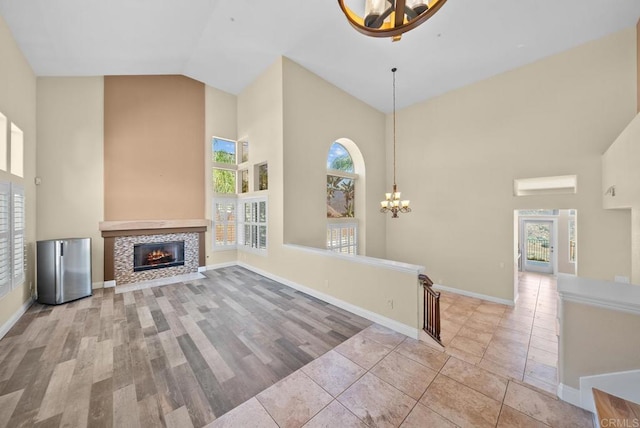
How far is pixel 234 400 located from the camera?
208cm

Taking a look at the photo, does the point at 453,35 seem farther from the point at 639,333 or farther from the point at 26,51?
the point at 26,51

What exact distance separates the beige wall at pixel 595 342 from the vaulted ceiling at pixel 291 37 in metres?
4.42

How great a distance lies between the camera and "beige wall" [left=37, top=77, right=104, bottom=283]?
4.54 metres

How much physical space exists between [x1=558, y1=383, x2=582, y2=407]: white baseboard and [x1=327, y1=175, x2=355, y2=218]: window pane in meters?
5.08

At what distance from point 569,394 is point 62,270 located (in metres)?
7.44

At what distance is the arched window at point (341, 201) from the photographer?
6512 mm

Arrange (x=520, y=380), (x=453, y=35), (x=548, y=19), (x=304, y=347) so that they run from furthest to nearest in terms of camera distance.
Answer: (x=453, y=35)
(x=548, y=19)
(x=304, y=347)
(x=520, y=380)

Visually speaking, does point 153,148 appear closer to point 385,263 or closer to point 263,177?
point 263,177

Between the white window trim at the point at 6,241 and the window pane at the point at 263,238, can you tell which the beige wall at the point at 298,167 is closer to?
the window pane at the point at 263,238

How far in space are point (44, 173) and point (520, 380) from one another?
838 centimetres

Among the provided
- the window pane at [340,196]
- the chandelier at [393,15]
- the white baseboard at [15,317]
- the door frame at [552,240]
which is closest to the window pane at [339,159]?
the window pane at [340,196]

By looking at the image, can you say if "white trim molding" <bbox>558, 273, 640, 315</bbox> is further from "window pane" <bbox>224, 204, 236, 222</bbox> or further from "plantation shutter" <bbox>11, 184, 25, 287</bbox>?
"plantation shutter" <bbox>11, 184, 25, 287</bbox>

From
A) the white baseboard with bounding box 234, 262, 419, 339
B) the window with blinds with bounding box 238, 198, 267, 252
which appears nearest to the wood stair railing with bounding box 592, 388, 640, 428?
the white baseboard with bounding box 234, 262, 419, 339

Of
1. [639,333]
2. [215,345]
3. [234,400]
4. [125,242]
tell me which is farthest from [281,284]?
[639,333]
